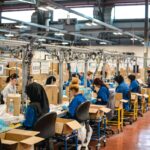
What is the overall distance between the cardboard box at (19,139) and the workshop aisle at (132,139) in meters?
2.40

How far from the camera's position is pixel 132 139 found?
252 inches

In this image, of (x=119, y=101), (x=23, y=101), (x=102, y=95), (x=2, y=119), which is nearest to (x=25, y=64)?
(x=23, y=101)

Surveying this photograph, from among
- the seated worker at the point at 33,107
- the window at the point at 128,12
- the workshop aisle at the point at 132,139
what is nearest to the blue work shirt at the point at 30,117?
the seated worker at the point at 33,107

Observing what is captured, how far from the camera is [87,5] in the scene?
12586 mm

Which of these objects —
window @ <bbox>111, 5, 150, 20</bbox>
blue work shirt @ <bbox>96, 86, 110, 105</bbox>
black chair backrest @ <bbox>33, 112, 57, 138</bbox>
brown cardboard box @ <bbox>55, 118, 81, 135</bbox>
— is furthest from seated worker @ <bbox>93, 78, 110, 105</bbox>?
window @ <bbox>111, 5, 150, 20</bbox>

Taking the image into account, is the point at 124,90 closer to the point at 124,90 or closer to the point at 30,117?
the point at 124,90

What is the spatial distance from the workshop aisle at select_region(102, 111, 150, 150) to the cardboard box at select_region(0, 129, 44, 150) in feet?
7.89

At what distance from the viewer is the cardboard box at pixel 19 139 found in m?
3.44

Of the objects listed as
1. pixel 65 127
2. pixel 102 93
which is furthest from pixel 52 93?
pixel 65 127

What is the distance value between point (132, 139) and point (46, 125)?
9.85 feet

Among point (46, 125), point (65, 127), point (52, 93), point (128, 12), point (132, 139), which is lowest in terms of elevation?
point (132, 139)

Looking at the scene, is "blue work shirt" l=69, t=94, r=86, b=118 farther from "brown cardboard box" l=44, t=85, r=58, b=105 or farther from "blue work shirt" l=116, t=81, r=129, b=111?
"blue work shirt" l=116, t=81, r=129, b=111

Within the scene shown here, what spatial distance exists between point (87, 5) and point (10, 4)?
3.56 meters

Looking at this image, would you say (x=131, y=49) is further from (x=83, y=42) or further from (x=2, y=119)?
(x=2, y=119)
